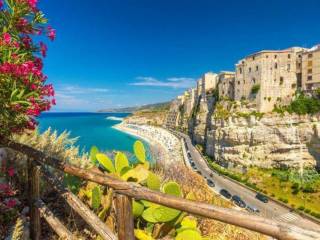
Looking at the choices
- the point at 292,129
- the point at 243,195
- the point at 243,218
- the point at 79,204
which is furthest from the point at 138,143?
the point at 292,129

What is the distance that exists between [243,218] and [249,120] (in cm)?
4929

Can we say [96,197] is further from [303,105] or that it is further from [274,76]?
[274,76]

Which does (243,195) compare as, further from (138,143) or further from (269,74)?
(138,143)

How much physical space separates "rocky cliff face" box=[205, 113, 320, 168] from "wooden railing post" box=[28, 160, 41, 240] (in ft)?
154

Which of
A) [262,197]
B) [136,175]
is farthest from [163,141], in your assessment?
[136,175]

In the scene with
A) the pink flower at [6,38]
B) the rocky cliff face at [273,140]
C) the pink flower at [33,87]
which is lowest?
the rocky cliff face at [273,140]

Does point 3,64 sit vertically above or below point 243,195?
above

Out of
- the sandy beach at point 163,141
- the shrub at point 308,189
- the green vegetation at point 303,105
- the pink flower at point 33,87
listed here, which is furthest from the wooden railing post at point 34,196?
the green vegetation at point 303,105

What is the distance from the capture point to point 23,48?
3.36 metres

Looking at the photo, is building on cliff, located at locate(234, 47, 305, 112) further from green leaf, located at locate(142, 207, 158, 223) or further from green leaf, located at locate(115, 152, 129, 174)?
green leaf, located at locate(142, 207, 158, 223)

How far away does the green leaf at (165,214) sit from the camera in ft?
11.2

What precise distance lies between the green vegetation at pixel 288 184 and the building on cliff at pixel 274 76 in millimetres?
11828

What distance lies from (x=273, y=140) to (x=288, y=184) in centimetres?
956

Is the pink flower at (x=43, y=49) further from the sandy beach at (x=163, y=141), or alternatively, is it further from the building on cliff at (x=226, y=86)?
the building on cliff at (x=226, y=86)
